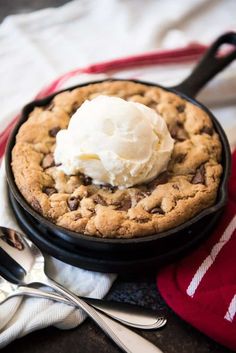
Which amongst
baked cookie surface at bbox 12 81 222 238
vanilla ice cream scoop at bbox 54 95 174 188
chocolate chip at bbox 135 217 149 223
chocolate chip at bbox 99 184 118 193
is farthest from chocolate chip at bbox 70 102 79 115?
chocolate chip at bbox 135 217 149 223

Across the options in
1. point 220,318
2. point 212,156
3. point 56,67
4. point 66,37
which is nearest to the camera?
point 220,318

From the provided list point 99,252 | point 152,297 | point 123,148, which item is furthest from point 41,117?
point 152,297

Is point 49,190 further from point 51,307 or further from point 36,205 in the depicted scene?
point 51,307

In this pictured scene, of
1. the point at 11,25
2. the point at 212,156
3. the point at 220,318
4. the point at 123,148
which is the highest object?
the point at 11,25

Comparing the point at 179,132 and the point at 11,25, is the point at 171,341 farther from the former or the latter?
the point at 11,25

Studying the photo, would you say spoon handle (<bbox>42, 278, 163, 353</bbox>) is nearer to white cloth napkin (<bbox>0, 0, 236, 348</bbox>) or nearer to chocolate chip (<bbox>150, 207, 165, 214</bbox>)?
chocolate chip (<bbox>150, 207, 165, 214</bbox>)

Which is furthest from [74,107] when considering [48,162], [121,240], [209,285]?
[209,285]
